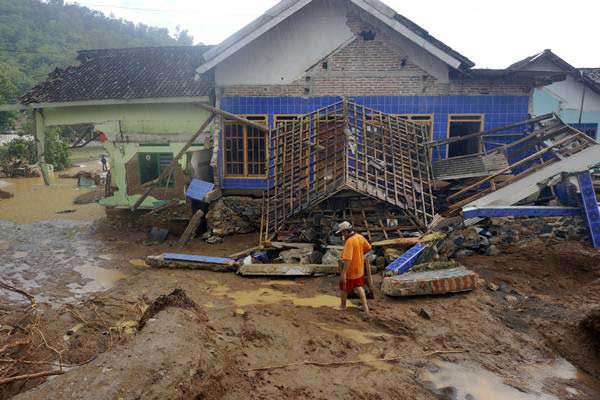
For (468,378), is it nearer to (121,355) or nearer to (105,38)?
(121,355)

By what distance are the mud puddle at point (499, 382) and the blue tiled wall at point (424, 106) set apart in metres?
8.22

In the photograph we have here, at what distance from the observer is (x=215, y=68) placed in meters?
12.1

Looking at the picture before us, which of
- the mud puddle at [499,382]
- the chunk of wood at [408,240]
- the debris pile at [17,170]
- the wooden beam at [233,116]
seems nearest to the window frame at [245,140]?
the wooden beam at [233,116]

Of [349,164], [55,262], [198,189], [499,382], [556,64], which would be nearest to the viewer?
[499,382]

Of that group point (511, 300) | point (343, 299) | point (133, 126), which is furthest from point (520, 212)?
point (133, 126)

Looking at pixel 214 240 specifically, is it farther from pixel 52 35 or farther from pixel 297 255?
pixel 52 35

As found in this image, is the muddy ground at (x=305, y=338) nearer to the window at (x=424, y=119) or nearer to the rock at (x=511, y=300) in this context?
the rock at (x=511, y=300)

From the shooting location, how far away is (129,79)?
13.7 meters

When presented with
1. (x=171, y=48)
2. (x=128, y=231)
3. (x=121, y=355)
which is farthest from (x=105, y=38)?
(x=121, y=355)

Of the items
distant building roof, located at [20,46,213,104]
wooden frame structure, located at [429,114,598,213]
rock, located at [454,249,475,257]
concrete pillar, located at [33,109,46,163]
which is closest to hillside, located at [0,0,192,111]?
distant building roof, located at [20,46,213,104]

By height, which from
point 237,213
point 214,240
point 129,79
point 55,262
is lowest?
point 55,262

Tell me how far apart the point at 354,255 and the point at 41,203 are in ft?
56.1

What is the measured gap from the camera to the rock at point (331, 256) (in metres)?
8.67

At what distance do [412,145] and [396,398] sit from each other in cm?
766
